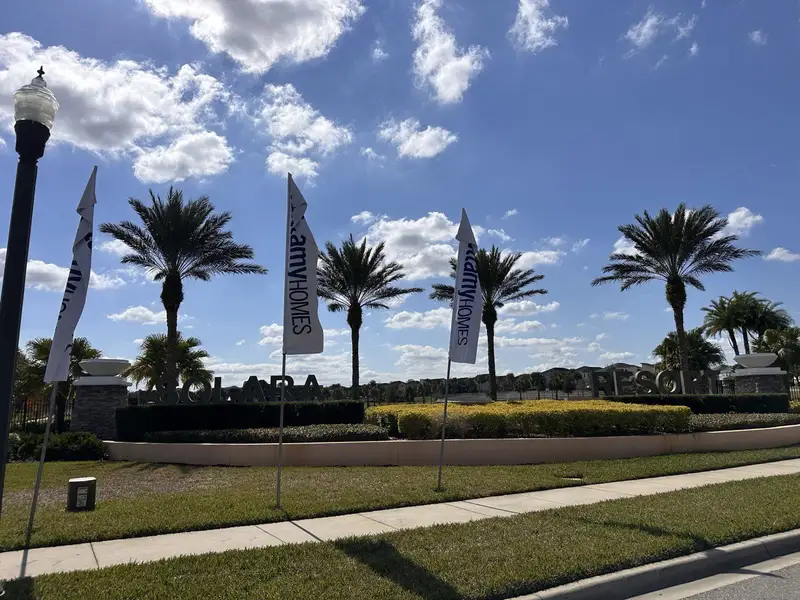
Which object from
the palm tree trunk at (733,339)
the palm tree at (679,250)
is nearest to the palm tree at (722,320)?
the palm tree trunk at (733,339)

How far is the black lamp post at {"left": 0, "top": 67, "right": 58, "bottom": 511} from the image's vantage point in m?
4.87

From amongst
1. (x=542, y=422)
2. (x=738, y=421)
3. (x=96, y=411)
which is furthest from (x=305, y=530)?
(x=738, y=421)

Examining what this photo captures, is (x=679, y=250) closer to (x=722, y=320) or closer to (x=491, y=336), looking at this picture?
(x=491, y=336)

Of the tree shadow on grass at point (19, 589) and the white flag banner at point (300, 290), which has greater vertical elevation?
the white flag banner at point (300, 290)

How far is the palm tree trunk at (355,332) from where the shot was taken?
27516 millimetres

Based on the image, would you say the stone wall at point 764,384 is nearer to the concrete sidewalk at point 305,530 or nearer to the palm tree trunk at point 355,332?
the concrete sidewalk at point 305,530

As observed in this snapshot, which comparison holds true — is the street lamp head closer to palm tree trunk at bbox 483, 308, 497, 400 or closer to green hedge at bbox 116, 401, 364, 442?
green hedge at bbox 116, 401, 364, 442

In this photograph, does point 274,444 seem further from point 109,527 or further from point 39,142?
point 39,142

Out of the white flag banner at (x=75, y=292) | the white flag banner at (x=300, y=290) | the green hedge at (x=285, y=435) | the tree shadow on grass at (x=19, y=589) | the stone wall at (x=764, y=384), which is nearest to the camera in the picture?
the tree shadow on grass at (x=19, y=589)

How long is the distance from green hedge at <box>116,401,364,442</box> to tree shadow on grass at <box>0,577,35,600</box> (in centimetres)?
1189

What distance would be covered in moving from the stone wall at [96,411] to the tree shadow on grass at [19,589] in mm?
13269

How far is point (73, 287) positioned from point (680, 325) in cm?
2718

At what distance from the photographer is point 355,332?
28.1m

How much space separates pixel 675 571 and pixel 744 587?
588 millimetres
